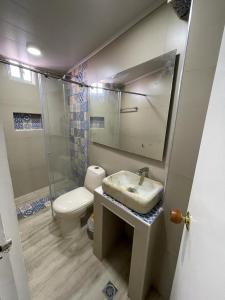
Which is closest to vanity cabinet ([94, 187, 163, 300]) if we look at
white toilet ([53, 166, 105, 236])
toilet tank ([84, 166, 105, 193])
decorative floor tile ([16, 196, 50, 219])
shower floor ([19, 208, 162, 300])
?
shower floor ([19, 208, 162, 300])

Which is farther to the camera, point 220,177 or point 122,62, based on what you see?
point 122,62

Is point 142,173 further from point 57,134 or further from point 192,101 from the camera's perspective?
point 57,134

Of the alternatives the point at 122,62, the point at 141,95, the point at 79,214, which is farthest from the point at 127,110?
the point at 79,214

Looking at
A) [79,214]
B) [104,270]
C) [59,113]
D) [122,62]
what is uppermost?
[122,62]

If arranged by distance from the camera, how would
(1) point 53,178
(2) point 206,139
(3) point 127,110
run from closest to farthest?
(2) point 206,139
(3) point 127,110
(1) point 53,178

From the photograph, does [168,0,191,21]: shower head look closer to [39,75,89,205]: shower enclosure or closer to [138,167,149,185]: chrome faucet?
[138,167,149,185]: chrome faucet

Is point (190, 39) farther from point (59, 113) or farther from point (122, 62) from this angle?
point (59, 113)

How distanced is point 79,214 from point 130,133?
112 centimetres

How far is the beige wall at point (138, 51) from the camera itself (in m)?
0.95

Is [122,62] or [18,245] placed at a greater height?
[122,62]

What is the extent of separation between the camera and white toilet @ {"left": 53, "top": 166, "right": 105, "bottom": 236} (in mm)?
1462

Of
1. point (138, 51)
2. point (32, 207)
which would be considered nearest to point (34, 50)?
point (138, 51)

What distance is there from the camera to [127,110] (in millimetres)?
1404

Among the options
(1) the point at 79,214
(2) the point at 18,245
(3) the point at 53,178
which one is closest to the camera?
(2) the point at 18,245
